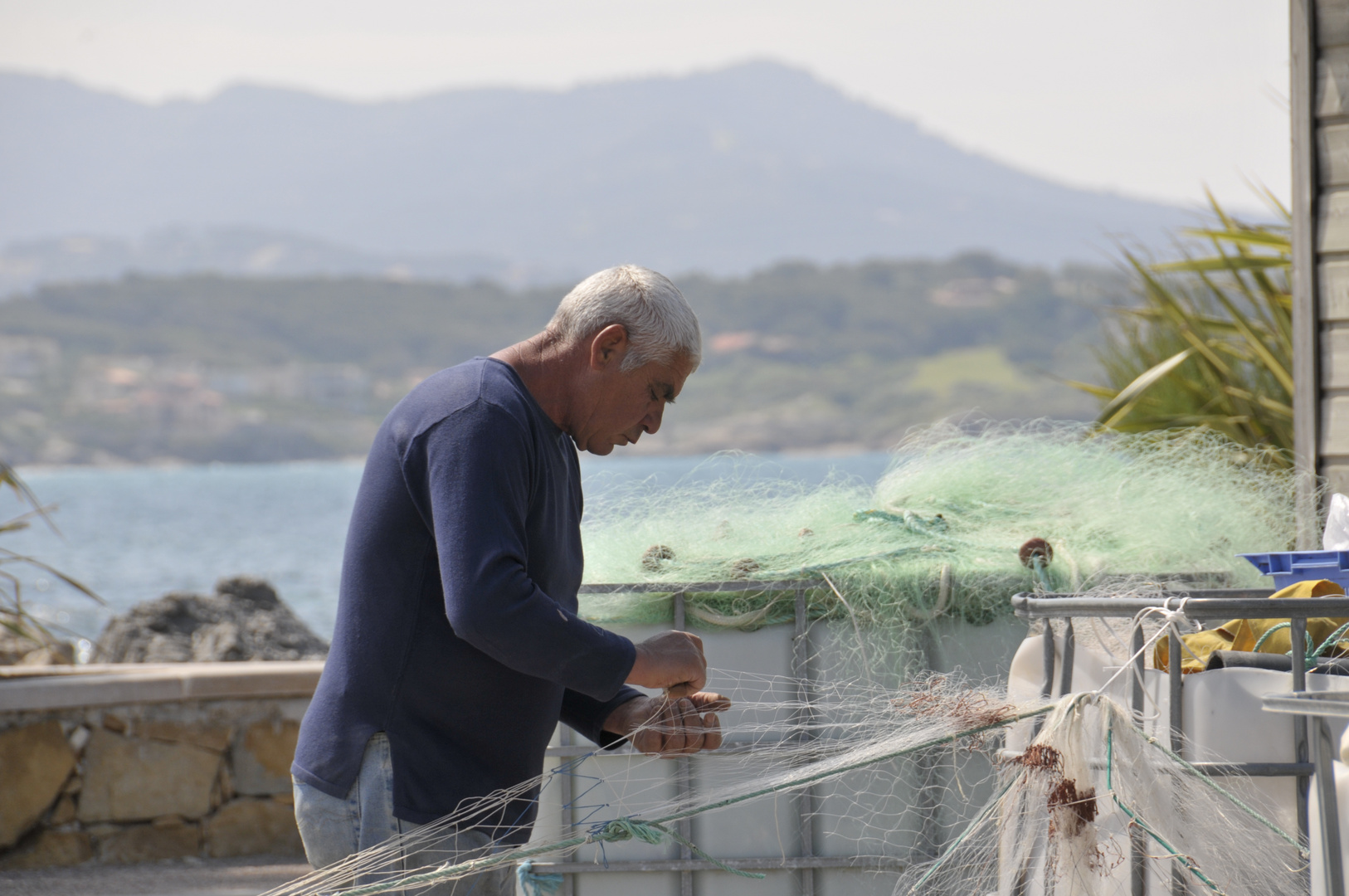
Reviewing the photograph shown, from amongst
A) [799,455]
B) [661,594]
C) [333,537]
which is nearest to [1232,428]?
[661,594]

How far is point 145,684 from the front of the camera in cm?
458

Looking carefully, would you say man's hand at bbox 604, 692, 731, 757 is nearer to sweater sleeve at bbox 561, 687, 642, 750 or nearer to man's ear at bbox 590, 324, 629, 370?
sweater sleeve at bbox 561, 687, 642, 750

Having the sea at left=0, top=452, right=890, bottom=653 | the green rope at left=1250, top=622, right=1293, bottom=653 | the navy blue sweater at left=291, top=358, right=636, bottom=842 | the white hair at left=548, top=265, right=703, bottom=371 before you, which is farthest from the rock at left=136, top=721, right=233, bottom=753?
the green rope at left=1250, top=622, right=1293, bottom=653

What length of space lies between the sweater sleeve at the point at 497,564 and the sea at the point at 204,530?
119cm

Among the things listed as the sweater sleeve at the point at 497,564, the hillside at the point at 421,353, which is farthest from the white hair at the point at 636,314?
the hillside at the point at 421,353

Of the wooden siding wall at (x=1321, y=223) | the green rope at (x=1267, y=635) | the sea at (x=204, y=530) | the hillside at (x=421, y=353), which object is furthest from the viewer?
the hillside at (x=421, y=353)

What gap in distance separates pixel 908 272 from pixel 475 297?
41154 mm

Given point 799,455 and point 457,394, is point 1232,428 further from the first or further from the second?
point 799,455

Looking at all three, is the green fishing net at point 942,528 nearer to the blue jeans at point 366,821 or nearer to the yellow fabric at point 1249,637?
the yellow fabric at point 1249,637

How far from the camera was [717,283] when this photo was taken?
392 ft

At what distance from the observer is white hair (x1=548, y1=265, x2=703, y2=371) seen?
6.64ft

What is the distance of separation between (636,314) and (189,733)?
341 centimetres

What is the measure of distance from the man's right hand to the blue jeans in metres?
0.40

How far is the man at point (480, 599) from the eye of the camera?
72.2 inches
